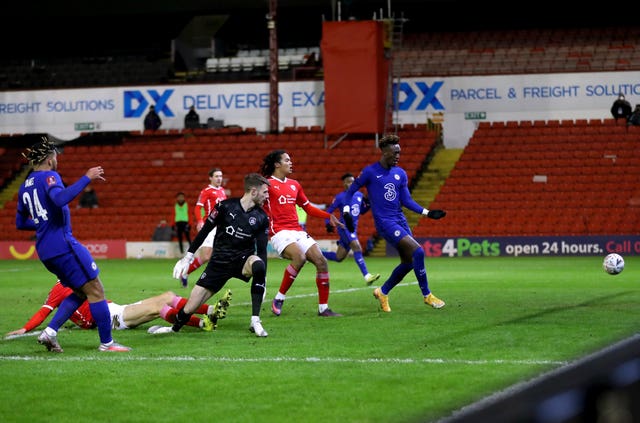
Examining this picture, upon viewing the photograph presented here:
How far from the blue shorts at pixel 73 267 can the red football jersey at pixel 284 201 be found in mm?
4128

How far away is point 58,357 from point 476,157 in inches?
1106

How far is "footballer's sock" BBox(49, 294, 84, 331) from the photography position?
9.88 metres

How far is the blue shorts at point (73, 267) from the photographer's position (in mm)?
9406

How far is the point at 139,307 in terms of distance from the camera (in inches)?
459

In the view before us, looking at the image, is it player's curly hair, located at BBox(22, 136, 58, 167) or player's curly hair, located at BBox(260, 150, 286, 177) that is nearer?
player's curly hair, located at BBox(22, 136, 58, 167)

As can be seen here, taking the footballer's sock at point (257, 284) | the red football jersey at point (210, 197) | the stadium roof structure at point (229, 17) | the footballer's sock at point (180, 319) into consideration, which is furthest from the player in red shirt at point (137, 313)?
the stadium roof structure at point (229, 17)

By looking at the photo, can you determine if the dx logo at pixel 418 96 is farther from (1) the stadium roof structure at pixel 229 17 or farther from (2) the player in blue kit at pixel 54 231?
(2) the player in blue kit at pixel 54 231

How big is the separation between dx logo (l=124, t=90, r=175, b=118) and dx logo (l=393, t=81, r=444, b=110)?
9.28m

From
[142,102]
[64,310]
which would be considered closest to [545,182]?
[142,102]

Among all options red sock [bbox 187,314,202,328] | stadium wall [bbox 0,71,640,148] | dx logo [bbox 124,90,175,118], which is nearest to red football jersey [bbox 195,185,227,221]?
red sock [bbox 187,314,202,328]

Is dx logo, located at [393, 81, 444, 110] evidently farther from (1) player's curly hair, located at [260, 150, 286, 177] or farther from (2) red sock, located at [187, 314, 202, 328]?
(2) red sock, located at [187, 314, 202, 328]

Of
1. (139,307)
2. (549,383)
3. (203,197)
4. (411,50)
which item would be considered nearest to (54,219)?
(139,307)

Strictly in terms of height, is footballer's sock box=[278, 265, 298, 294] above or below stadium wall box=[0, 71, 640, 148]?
below

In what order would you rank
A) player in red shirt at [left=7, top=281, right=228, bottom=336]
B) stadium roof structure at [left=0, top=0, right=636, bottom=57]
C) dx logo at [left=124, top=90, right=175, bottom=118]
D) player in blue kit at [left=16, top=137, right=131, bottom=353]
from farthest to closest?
1. stadium roof structure at [left=0, top=0, right=636, bottom=57]
2. dx logo at [left=124, top=90, right=175, bottom=118]
3. player in red shirt at [left=7, top=281, right=228, bottom=336]
4. player in blue kit at [left=16, top=137, right=131, bottom=353]
